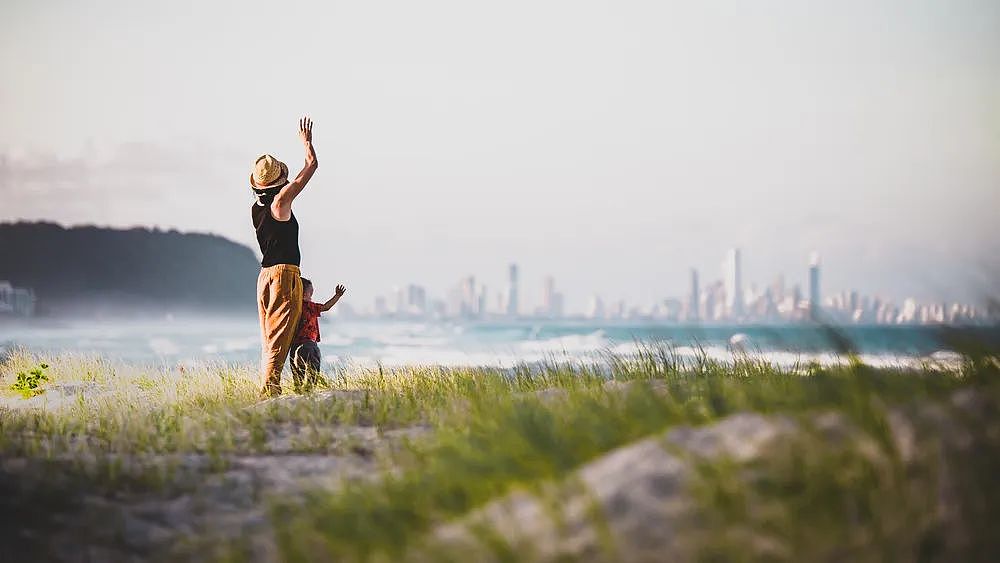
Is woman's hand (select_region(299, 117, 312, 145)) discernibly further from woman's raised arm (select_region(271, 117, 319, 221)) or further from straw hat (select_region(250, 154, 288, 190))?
straw hat (select_region(250, 154, 288, 190))

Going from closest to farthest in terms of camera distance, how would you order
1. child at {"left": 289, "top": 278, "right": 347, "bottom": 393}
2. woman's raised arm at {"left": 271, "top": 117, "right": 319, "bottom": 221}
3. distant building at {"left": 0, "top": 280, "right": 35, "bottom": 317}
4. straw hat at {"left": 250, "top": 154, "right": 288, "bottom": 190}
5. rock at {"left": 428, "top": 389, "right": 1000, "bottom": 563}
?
rock at {"left": 428, "top": 389, "right": 1000, "bottom": 563} < woman's raised arm at {"left": 271, "top": 117, "right": 319, "bottom": 221} < straw hat at {"left": 250, "top": 154, "right": 288, "bottom": 190} < child at {"left": 289, "top": 278, "right": 347, "bottom": 393} < distant building at {"left": 0, "top": 280, "right": 35, "bottom": 317}

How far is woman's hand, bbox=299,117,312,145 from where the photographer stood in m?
7.18

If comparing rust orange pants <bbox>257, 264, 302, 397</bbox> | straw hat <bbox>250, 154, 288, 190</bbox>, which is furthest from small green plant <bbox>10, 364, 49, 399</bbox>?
straw hat <bbox>250, 154, 288, 190</bbox>

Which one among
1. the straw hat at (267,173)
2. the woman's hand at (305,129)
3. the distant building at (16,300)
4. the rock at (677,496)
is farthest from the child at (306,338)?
the distant building at (16,300)

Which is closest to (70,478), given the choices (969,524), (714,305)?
(969,524)

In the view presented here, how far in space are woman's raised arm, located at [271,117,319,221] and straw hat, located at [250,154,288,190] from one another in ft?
0.93

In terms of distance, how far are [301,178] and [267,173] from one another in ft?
1.78

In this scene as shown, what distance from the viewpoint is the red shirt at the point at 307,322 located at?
7.70 meters

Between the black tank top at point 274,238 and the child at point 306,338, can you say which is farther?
the child at point 306,338

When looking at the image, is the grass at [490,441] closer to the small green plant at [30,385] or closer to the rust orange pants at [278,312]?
the rust orange pants at [278,312]

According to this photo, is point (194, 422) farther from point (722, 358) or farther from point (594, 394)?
point (722, 358)

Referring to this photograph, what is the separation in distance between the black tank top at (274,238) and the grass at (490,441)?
1.12 meters

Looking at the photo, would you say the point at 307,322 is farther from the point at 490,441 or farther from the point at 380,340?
the point at 380,340

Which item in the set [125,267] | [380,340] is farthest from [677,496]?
→ [125,267]
